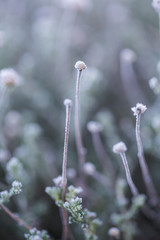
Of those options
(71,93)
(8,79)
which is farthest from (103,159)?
(8,79)

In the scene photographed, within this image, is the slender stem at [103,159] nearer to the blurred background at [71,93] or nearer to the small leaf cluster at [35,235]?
the blurred background at [71,93]

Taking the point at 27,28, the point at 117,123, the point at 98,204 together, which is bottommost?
the point at 98,204

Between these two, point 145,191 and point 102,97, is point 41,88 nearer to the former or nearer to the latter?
point 102,97

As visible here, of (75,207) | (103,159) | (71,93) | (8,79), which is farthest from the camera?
(71,93)

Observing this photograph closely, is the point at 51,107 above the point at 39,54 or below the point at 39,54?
below

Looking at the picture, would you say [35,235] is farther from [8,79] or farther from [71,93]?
[71,93]

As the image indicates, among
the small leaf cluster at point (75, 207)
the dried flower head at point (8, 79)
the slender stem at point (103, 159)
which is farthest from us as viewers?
the slender stem at point (103, 159)

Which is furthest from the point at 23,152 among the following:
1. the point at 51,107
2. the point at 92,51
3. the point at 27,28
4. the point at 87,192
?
the point at 27,28

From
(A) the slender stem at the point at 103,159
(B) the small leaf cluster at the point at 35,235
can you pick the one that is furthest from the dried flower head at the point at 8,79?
(B) the small leaf cluster at the point at 35,235
